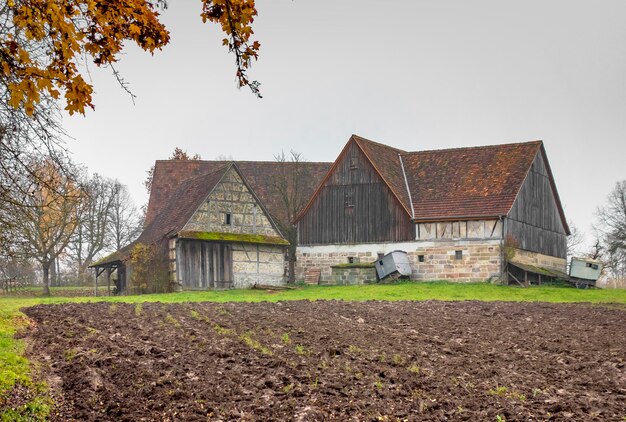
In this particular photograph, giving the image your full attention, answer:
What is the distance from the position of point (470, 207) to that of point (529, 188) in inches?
179

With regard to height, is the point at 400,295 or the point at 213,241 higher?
the point at 213,241

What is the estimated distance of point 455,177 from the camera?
47594mm

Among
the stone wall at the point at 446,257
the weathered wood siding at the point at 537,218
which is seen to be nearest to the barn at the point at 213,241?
the stone wall at the point at 446,257

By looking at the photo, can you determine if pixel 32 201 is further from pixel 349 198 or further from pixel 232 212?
pixel 349 198

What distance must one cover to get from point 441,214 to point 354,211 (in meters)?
5.17

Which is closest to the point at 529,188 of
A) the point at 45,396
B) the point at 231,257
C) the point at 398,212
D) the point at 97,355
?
the point at 398,212

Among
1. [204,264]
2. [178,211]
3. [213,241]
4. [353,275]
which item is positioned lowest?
[353,275]

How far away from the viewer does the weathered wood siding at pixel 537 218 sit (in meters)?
45.5

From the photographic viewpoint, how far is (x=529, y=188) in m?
47.2

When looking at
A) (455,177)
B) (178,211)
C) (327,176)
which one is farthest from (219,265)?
(455,177)

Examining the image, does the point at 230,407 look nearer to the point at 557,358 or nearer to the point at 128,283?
the point at 557,358

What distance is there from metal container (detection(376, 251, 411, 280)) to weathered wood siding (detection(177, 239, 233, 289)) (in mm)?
7702

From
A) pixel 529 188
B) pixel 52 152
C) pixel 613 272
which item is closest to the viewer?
pixel 52 152

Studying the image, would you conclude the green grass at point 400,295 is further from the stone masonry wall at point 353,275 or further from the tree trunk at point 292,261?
the tree trunk at point 292,261
